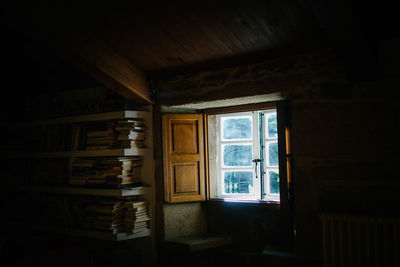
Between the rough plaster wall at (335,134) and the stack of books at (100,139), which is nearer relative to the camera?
the rough plaster wall at (335,134)

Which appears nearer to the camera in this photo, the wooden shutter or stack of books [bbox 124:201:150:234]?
stack of books [bbox 124:201:150:234]

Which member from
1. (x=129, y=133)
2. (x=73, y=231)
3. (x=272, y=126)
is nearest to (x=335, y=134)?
(x=272, y=126)

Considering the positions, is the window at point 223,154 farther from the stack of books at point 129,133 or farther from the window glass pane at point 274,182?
the stack of books at point 129,133

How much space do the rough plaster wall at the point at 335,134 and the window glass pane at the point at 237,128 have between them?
0.74 m

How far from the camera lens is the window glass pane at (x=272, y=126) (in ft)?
11.1

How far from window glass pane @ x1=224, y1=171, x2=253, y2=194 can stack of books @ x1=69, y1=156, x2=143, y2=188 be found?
1134mm

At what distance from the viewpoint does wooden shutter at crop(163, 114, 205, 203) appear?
3439 millimetres

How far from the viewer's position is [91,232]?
3.28 meters

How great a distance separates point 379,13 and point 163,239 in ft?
10.1

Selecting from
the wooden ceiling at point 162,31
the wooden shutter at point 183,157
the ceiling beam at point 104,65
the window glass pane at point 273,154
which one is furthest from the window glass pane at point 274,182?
the ceiling beam at point 104,65

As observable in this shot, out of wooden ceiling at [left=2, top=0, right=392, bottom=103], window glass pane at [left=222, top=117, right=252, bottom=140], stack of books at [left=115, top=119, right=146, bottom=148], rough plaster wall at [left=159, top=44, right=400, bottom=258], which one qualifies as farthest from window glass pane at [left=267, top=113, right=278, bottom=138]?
stack of books at [left=115, top=119, right=146, bottom=148]

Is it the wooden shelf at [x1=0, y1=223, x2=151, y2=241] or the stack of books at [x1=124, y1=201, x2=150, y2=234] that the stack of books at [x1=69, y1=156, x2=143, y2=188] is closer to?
the stack of books at [x1=124, y1=201, x2=150, y2=234]

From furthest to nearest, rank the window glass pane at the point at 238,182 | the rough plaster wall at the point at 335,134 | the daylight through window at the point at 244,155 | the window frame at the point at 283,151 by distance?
1. the window glass pane at the point at 238,182
2. the daylight through window at the point at 244,155
3. the window frame at the point at 283,151
4. the rough plaster wall at the point at 335,134

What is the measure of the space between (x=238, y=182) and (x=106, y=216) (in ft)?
5.39
